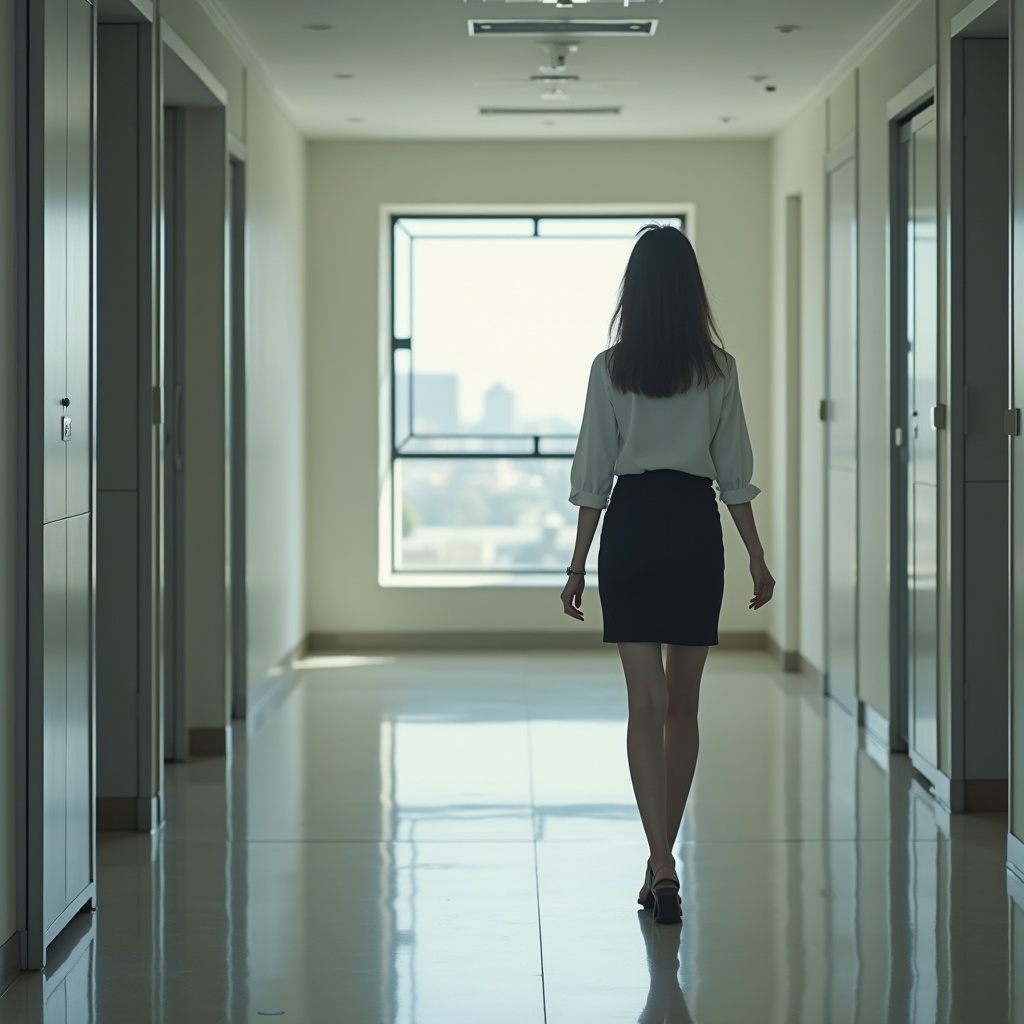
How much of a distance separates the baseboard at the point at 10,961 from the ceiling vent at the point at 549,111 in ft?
17.1

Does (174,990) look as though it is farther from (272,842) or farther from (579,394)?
(579,394)

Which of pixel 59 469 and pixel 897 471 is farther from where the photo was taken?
pixel 897 471

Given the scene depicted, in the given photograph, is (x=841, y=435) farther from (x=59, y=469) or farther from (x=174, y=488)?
(x=59, y=469)

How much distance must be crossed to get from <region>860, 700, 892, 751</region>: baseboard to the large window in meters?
2.99

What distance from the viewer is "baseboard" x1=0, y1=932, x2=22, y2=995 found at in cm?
315

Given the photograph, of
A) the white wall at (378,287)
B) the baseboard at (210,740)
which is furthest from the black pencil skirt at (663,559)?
the white wall at (378,287)

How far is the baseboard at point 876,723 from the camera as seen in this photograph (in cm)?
568

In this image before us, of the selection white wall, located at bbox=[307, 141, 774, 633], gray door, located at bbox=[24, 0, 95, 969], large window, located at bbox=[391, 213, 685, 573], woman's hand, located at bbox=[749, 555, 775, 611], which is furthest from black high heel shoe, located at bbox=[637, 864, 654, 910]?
large window, located at bbox=[391, 213, 685, 573]

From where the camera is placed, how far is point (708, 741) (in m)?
5.87

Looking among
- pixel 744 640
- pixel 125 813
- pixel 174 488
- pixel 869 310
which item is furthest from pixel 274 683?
pixel 869 310

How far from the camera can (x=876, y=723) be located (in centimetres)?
590

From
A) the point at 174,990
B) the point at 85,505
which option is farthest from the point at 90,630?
the point at 174,990

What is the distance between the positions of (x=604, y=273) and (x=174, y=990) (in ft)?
20.6

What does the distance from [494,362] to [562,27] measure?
3284 millimetres
